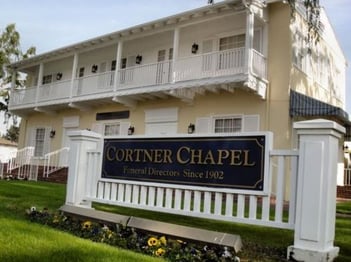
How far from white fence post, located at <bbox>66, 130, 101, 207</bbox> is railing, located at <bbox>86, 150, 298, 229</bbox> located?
0.33 ft

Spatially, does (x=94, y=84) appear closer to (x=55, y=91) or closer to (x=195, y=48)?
(x=55, y=91)

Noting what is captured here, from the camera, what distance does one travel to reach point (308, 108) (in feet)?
46.1

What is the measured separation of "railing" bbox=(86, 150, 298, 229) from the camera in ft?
16.1

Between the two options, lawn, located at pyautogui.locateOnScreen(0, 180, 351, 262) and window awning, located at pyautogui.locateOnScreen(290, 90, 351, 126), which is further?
window awning, located at pyautogui.locateOnScreen(290, 90, 351, 126)

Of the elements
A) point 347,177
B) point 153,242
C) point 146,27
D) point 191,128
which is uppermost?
point 146,27

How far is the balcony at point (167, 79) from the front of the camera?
14.0 m

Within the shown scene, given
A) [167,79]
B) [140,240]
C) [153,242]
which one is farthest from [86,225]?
[167,79]

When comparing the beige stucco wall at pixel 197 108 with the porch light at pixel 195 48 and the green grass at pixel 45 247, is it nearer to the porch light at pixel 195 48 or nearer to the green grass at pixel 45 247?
the porch light at pixel 195 48

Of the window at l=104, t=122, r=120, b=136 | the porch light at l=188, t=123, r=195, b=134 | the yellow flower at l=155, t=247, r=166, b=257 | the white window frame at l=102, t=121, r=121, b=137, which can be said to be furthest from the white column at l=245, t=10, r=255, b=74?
the yellow flower at l=155, t=247, r=166, b=257

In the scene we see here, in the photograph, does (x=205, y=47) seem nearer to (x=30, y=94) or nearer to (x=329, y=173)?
(x=30, y=94)

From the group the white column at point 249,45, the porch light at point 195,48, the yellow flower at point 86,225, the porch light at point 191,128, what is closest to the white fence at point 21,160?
the porch light at point 191,128

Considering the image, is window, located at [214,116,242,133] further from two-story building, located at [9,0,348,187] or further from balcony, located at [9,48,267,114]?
balcony, located at [9,48,267,114]

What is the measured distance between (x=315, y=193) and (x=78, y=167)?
4.02m

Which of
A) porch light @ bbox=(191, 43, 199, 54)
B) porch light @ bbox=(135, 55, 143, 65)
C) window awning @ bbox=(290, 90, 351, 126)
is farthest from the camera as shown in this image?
porch light @ bbox=(135, 55, 143, 65)
